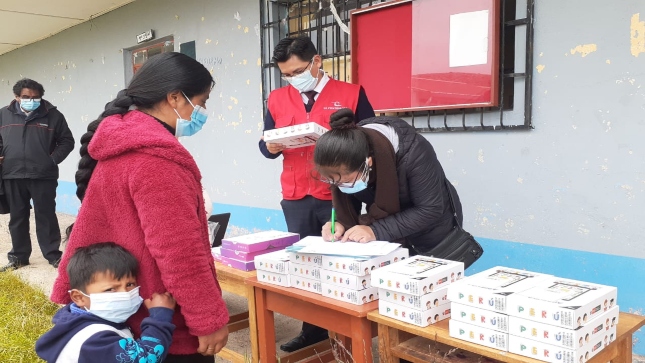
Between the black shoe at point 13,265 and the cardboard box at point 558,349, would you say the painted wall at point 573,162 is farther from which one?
the black shoe at point 13,265

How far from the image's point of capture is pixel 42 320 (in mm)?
3123

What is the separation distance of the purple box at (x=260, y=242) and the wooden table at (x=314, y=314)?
0.74ft

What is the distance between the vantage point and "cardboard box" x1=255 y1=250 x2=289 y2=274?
6.73 ft

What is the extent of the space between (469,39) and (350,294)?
6.45ft

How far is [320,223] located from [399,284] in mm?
1156

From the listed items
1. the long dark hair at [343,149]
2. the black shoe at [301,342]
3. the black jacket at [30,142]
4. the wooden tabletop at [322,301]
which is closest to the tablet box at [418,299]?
the wooden tabletop at [322,301]

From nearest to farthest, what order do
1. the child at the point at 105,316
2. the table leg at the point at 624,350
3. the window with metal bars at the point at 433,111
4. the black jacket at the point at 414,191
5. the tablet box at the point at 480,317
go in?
the child at the point at 105,316
the tablet box at the point at 480,317
the table leg at the point at 624,350
the black jacket at the point at 414,191
the window with metal bars at the point at 433,111

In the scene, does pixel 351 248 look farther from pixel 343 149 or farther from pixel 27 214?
pixel 27 214

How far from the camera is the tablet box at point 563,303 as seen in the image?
1.28 metres

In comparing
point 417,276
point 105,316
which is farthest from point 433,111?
point 105,316

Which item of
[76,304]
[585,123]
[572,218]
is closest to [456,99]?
[585,123]

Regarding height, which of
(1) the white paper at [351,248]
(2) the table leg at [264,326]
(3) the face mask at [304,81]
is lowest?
(2) the table leg at [264,326]

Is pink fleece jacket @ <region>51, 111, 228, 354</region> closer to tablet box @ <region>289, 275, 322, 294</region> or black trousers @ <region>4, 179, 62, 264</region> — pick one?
tablet box @ <region>289, 275, 322, 294</region>

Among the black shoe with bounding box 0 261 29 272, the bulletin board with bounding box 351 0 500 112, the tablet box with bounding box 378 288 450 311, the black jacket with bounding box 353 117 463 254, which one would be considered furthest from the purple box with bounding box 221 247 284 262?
the black shoe with bounding box 0 261 29 272
